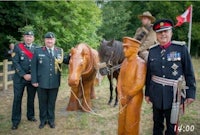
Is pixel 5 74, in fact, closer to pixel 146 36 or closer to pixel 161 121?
pixel 146 36

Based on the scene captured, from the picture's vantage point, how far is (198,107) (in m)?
7.97

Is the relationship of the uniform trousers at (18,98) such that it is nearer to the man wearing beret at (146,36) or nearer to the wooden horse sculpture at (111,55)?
the wooden horse sculpture at (111,55)

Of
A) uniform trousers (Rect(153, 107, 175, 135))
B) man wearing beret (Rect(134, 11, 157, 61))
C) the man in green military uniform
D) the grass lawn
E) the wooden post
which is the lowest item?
the grass lawn

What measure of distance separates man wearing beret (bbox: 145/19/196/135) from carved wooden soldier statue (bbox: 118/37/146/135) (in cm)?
23

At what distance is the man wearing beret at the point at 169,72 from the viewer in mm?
3996

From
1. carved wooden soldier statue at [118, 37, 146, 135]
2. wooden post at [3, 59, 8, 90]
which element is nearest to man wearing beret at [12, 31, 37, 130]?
carved wooden soldier statue at [118, 37, 146, 135]

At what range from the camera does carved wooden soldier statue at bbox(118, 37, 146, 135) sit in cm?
434

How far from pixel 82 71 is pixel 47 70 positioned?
2.50 ft

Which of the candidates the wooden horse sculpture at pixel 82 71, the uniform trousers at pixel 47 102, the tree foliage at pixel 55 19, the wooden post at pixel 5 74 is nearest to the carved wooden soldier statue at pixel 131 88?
the wooden horse sculpture at pixel 82 71

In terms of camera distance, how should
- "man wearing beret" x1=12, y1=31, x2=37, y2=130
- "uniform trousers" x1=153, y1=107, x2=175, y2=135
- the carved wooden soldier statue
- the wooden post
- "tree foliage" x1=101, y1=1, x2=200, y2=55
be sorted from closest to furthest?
"uniform trousers" x1=153, y1=107, x2=175, y2=135
the carved wooden soldier statue
"man wearing beret" x1=12, y1=31, x2=37, y2=130
the wooden post
"tree foliage" x1=101, y1=1, x2=200, y2=55

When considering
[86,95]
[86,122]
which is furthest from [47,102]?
[86,95]

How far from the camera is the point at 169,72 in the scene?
4020 millimetres

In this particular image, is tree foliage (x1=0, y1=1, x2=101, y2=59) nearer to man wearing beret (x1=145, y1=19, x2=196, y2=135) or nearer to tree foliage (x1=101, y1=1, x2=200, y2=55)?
tree foliage (x1=101, y1=1, x2=200, y2=55)

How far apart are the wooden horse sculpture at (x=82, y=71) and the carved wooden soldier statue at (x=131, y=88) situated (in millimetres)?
1477
